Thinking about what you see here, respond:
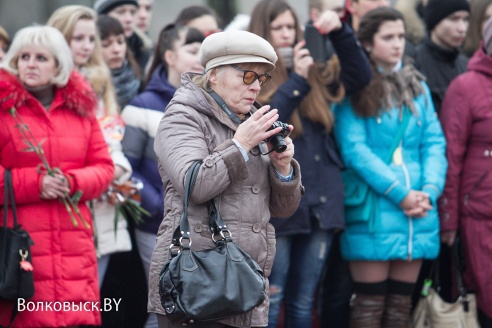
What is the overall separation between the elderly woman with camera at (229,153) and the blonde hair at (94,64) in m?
2.10

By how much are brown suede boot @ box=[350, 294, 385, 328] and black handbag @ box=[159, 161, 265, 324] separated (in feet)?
8.85

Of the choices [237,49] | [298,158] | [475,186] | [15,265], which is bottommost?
[15,265]

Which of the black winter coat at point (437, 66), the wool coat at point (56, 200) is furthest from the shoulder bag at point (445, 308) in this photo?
the wool coat at point (56, 200)

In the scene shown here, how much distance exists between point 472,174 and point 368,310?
4.05ft

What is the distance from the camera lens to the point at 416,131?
7109 mm

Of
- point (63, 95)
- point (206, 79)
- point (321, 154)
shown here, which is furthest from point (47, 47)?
point (321, 154)

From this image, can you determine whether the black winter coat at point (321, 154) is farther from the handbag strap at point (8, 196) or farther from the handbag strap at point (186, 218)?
the handbag strap at point (186, 218)

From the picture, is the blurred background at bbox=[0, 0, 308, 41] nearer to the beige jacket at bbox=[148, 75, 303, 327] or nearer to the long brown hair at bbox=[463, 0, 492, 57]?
the long brown hair at bbox=[463, 0, 492, 57]

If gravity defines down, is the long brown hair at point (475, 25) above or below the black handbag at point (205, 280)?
above

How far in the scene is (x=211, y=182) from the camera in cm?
433

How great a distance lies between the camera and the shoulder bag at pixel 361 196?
6.96 m

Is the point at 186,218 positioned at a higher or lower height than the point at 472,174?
higher

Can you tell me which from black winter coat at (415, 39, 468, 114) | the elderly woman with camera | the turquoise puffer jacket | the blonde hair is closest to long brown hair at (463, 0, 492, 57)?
black winter coat at (415, 39, 468, 114)

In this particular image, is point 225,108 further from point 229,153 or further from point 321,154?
point 321,154
